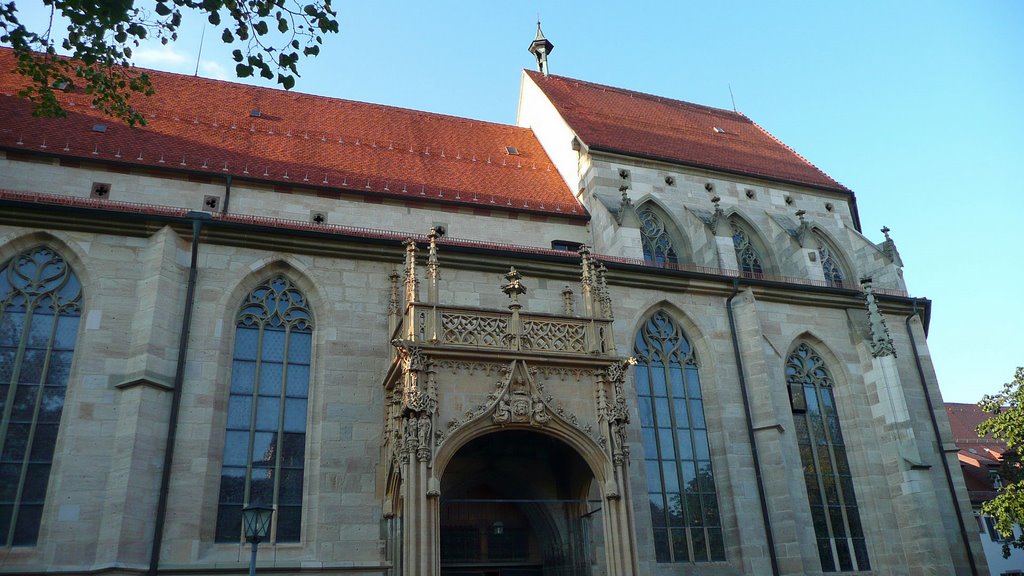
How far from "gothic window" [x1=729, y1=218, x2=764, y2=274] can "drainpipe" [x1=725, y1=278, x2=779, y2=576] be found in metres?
3.16

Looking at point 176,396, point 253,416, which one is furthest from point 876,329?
point 176,396

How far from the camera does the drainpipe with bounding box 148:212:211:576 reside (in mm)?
11273

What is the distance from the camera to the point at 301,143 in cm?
1830

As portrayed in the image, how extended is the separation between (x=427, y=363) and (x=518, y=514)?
155 inches

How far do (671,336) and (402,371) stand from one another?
6.37 meters

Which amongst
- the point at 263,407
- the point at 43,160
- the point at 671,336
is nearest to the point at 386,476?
the point at 263,407

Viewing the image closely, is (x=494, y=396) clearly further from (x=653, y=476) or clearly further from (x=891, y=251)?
(x=891, y=251)

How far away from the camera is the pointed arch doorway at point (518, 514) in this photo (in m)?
12.7

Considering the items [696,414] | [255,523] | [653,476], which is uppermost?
[696,414]

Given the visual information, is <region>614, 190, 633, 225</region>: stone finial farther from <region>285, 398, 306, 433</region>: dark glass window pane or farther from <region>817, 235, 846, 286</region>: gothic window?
<region>285, 398, 306, 433</region>: dark glass window pane

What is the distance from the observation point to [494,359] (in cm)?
1156

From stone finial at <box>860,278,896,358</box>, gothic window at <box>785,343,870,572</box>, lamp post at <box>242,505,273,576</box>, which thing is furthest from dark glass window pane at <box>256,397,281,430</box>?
stone finial at <box>860,278,896,358</box>

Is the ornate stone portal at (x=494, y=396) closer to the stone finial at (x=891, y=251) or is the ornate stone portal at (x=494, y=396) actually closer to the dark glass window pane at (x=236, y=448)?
the dark glass window pane at (x=236, y=448)

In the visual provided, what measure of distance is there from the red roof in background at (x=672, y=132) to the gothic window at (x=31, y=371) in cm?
1190
